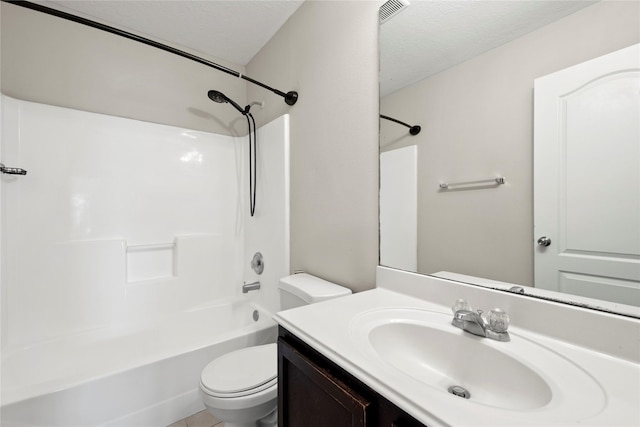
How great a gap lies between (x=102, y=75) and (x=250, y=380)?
214 cm

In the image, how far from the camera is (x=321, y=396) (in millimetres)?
650

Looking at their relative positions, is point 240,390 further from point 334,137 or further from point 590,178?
point 590,178

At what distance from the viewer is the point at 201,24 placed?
5.89 feet

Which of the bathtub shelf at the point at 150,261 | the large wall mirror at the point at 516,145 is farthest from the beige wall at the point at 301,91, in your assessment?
the bathtub shelf at the point at 150,261

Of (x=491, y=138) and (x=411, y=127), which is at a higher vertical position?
(x=411, y=127)

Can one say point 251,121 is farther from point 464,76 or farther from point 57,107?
point 464,76

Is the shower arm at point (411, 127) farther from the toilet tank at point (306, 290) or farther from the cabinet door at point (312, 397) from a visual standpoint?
the cabinet door at point (312, 397)

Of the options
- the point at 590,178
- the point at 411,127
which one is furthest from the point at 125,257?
the point at 590,178

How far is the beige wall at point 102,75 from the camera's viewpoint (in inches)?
61.0

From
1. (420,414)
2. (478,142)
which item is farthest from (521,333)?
(478,142)

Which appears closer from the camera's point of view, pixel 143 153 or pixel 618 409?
pixel 618 409

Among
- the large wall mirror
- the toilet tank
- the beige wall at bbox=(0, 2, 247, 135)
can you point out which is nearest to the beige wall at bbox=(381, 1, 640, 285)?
the large wall mirror

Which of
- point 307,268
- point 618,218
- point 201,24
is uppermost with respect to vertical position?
point 201,24

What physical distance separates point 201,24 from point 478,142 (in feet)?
6.39
